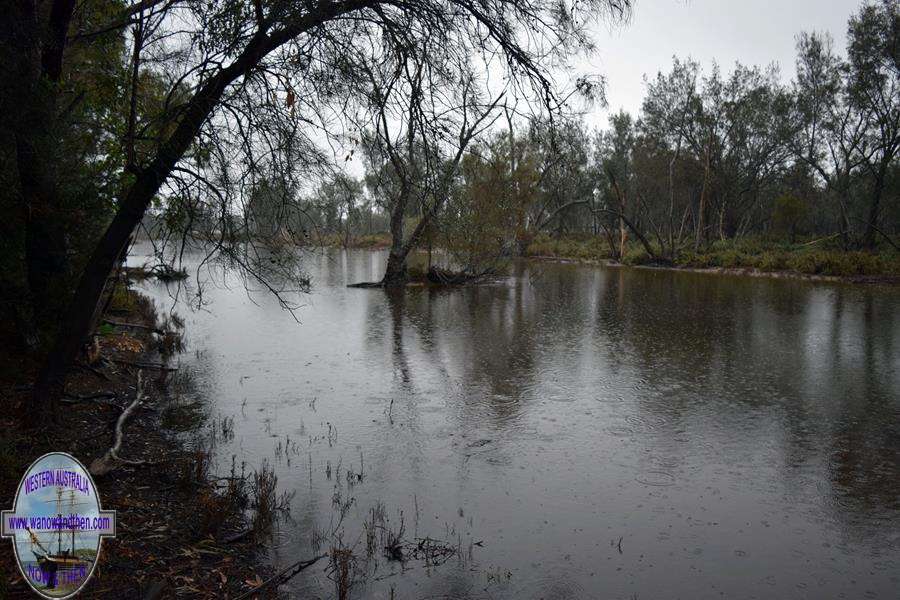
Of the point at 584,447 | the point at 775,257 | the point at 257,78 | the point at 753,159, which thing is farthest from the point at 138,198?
the point at 753,159

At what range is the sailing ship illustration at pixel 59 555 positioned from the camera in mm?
3086

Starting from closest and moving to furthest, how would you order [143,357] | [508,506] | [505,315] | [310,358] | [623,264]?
[508,506] < [143,357] < [310,358] < [505,315] < [623,264]

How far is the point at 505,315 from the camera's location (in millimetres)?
16828

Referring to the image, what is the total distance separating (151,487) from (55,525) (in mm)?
2092

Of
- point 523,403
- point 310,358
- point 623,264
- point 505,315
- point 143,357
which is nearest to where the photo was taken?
point 523,403

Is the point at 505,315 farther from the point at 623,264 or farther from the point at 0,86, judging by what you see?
the point at 623,264

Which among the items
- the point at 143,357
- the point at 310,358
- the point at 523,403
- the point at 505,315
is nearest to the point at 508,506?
the point at 523,403

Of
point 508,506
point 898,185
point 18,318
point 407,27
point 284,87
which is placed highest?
point 898,185

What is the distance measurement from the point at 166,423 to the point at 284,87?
4009 mm

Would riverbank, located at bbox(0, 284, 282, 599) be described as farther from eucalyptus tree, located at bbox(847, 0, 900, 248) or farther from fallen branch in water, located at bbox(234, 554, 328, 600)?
eucalyptus tree, located at bbox(847, 0, 900, 248)

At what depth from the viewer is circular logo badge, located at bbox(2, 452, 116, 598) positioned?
304 centimetres

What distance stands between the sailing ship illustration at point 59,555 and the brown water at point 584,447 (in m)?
1.29

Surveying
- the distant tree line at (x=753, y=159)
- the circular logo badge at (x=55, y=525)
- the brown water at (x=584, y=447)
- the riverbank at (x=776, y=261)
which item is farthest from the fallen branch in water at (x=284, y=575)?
the riverbank at (x=776, y=261)

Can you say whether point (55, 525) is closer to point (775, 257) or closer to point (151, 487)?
point (151, 487)
